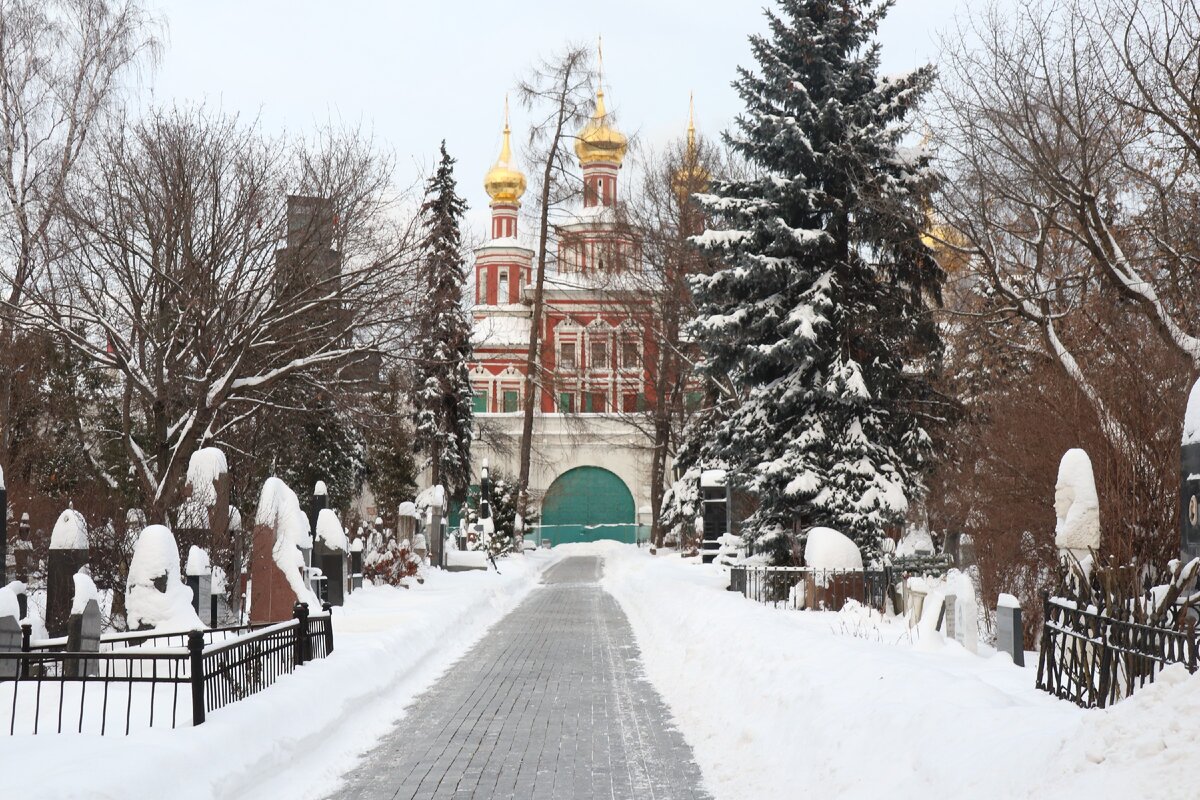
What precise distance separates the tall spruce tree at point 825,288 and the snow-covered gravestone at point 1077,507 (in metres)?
8.57

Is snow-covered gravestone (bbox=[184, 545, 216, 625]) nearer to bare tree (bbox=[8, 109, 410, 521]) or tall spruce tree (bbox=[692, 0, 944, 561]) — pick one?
bare tree (bbox=[8, 109, 410, 521])

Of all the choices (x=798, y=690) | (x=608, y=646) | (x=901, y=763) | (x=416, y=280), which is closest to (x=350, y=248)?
(x=416, y=280)

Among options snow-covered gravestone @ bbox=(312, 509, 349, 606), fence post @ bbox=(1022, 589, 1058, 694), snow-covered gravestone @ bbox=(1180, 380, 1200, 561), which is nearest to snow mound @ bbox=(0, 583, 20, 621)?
fence post @ bbox=(1022, 589, 1058, 694)

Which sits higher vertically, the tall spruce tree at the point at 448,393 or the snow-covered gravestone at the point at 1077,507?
the tall spruce tree at the point at 448,393

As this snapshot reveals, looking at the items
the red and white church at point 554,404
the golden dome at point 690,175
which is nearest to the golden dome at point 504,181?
the red and white church at point 554,404

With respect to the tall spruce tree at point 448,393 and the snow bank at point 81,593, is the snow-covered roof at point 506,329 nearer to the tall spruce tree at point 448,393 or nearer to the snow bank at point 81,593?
the tall spruce tree at point 448,393

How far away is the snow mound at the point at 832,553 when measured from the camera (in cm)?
1791

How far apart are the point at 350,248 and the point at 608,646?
8.98 m

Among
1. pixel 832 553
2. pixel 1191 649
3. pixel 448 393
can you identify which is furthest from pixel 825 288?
pixel 448 393

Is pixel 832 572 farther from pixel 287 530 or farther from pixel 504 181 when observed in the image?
pixel 504 181

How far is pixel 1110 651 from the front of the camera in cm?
708

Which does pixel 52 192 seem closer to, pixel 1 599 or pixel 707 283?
pixel 707 283

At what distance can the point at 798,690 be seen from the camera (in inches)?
360

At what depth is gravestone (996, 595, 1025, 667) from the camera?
11.0 meters
